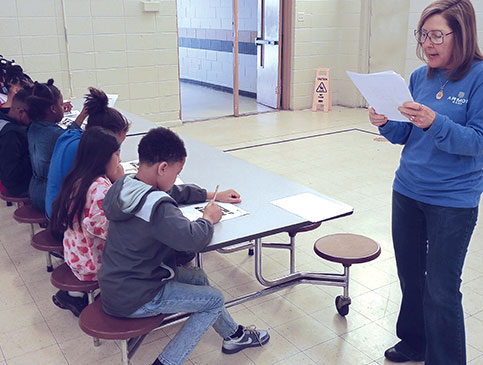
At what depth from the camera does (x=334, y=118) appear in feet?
24.7

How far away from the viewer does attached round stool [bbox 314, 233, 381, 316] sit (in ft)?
8.07

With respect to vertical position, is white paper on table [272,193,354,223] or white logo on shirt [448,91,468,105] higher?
white logo on shirt [448,91,468,105]

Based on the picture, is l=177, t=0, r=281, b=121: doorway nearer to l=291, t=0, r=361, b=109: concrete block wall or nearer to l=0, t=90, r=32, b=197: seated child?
l=291, t=0, r=361, b=109: concrete block wall

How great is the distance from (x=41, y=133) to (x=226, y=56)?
705cm

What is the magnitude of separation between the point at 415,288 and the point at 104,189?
134 cm

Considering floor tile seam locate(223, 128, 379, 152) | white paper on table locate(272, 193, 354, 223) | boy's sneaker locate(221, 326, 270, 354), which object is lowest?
boy's sneaker locate(221, 326, 270, 354)

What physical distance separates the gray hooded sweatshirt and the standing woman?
78cm

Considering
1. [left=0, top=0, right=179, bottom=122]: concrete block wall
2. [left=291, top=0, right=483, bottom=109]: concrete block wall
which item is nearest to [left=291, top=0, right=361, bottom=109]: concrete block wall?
[left=291, top=0, right=483, bottom=109]: concrete block wall

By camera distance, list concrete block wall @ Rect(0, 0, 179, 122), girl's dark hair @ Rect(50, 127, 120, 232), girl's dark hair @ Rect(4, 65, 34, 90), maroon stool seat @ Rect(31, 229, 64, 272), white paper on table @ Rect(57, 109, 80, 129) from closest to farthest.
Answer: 1. girl's dark hair @ Rect(50, 127, 120, 232)
2. maroon stool seat @ Rect(31, 229, 64, 272)
3. white paper on table @ Rect(57, 109, 80, 129)
4. girl's dark hair @ Rect(4, 65, 34, 90)
5. concrete block wall @ Rect(0, 0, 179, 122)

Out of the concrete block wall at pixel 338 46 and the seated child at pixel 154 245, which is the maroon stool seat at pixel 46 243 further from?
the concrete block wall at pixel 338 46

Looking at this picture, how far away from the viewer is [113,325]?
1873 mm

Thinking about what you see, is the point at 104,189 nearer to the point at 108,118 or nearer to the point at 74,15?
the point at 108,118

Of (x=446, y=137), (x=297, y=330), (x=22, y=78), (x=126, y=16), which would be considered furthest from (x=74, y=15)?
(x=446, y=137)

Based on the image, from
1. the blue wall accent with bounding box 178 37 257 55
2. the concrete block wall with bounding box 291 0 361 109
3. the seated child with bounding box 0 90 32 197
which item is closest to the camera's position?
the seated child with bounding box 0 90 32 197
